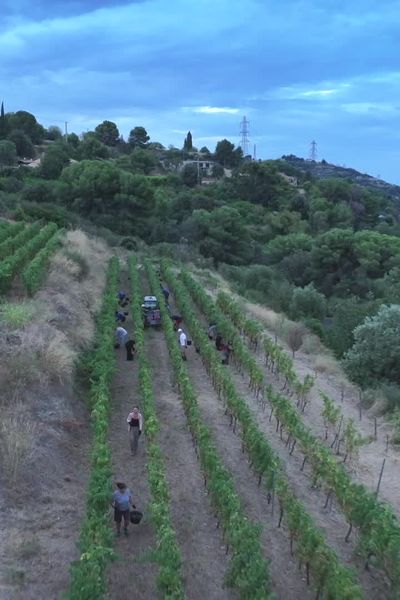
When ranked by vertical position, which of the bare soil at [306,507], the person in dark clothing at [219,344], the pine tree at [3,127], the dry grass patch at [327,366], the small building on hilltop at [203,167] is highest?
the pine tree at [3,127]

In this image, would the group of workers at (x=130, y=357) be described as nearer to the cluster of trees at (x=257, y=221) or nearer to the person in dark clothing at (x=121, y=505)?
the person in dark clothing at (x=121, y=505)

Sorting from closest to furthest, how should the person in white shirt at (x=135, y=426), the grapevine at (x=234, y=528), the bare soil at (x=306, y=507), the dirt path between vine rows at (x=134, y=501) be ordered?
the grapevine at (x=234, y=528), the dirt path between vine rows at (x=134, y=501), the bare soil at (x=306, y=507), the person in white shirt at (x=135, y=426)

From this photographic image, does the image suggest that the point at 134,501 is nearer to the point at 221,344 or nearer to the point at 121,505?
the point at 121,505

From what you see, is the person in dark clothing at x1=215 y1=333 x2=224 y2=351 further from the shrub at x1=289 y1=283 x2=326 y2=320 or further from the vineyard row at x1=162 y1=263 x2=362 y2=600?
the shrub at x1=289 y1=283 x2=326 y2=320

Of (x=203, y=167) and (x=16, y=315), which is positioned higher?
(x=203, y=167)

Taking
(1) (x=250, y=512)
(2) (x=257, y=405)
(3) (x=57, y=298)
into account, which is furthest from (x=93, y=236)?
(1) (x=250, y=512)

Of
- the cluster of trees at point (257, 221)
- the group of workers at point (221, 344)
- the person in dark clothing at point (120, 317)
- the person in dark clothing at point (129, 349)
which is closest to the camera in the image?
the person in dark clothing at point (129, 349)

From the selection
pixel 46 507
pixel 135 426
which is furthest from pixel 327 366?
pixel 46 507

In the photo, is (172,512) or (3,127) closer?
(172,512)

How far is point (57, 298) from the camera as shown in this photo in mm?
21906

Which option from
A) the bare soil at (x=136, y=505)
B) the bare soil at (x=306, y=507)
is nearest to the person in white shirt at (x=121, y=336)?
the bare soil at (x=136, y=505)

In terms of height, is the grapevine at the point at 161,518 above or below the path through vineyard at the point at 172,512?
above

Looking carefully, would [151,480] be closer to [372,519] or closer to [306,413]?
[372,519]

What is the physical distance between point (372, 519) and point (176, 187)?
68940 mm
